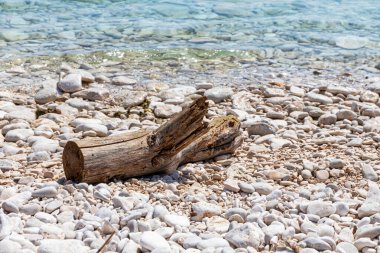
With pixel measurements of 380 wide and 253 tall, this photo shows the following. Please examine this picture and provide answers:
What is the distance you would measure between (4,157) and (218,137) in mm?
1540

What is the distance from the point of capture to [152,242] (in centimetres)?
338

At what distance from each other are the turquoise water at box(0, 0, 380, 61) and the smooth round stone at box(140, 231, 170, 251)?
5.56 metres

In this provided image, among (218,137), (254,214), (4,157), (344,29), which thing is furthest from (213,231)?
(344,29)

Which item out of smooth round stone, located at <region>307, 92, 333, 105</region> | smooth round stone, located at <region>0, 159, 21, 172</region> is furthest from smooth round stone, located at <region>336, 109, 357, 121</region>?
smooth round stone, located at <region>0, 159, 21, 172</region>

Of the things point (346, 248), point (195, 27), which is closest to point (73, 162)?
point (346, 248)

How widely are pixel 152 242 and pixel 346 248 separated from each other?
97 cm

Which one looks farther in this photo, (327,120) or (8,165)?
(327,120)

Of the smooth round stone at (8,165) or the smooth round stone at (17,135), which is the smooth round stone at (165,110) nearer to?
the smooth round stone at (17,135)

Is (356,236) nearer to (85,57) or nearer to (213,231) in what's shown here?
(213,231)

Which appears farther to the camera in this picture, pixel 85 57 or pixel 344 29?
pixel 344 29

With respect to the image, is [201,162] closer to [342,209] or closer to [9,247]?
[342,209]

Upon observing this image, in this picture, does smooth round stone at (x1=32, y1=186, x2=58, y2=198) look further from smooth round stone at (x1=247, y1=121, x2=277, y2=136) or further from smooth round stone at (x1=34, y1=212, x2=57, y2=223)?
smooth round stone at (x1=247, y1=121, x2=277, y2=136)

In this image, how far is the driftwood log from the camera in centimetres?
429

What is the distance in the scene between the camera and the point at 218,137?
5016 mm
